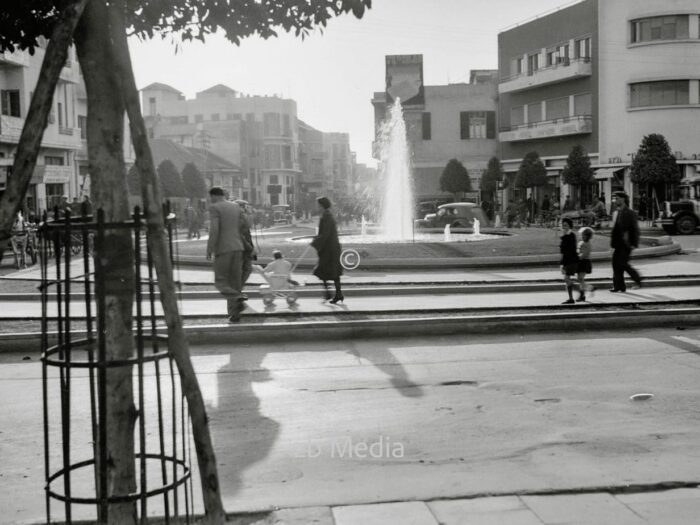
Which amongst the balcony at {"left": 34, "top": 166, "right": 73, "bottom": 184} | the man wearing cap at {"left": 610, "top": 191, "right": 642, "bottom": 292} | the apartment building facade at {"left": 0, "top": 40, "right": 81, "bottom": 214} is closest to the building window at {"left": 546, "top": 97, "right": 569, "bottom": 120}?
the apartment building facade at {"left": 0, "top": 40, "right": 81, "bottom": 214}

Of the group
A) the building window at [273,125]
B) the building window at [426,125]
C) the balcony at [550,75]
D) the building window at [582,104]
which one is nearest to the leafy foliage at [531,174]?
the building window at [582,104]

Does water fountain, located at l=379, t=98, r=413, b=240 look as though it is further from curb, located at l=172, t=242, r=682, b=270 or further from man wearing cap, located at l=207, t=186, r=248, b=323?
man wearing cap, located at l=207, t=186, r=248, b=323

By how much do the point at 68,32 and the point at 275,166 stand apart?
10929 centimetres

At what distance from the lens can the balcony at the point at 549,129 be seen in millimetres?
53406

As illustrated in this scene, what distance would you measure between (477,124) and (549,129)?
10.6 m

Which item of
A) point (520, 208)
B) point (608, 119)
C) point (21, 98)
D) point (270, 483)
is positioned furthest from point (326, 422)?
point (608, 119)

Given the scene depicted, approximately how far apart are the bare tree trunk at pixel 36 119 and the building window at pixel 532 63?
192 ft

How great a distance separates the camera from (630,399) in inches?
300

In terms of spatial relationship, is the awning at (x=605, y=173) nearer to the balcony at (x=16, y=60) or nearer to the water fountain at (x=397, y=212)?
the water fountain at (x=397, y=212)

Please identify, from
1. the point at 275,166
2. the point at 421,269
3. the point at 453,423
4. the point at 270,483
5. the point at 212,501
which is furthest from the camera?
the point at 275,166

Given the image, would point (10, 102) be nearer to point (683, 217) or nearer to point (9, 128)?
point (9, 128)

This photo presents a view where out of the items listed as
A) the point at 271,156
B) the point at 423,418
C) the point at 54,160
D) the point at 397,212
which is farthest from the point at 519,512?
the point at 271,156

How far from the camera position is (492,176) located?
5984cm

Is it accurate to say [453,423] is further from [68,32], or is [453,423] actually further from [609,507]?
[68,32]
